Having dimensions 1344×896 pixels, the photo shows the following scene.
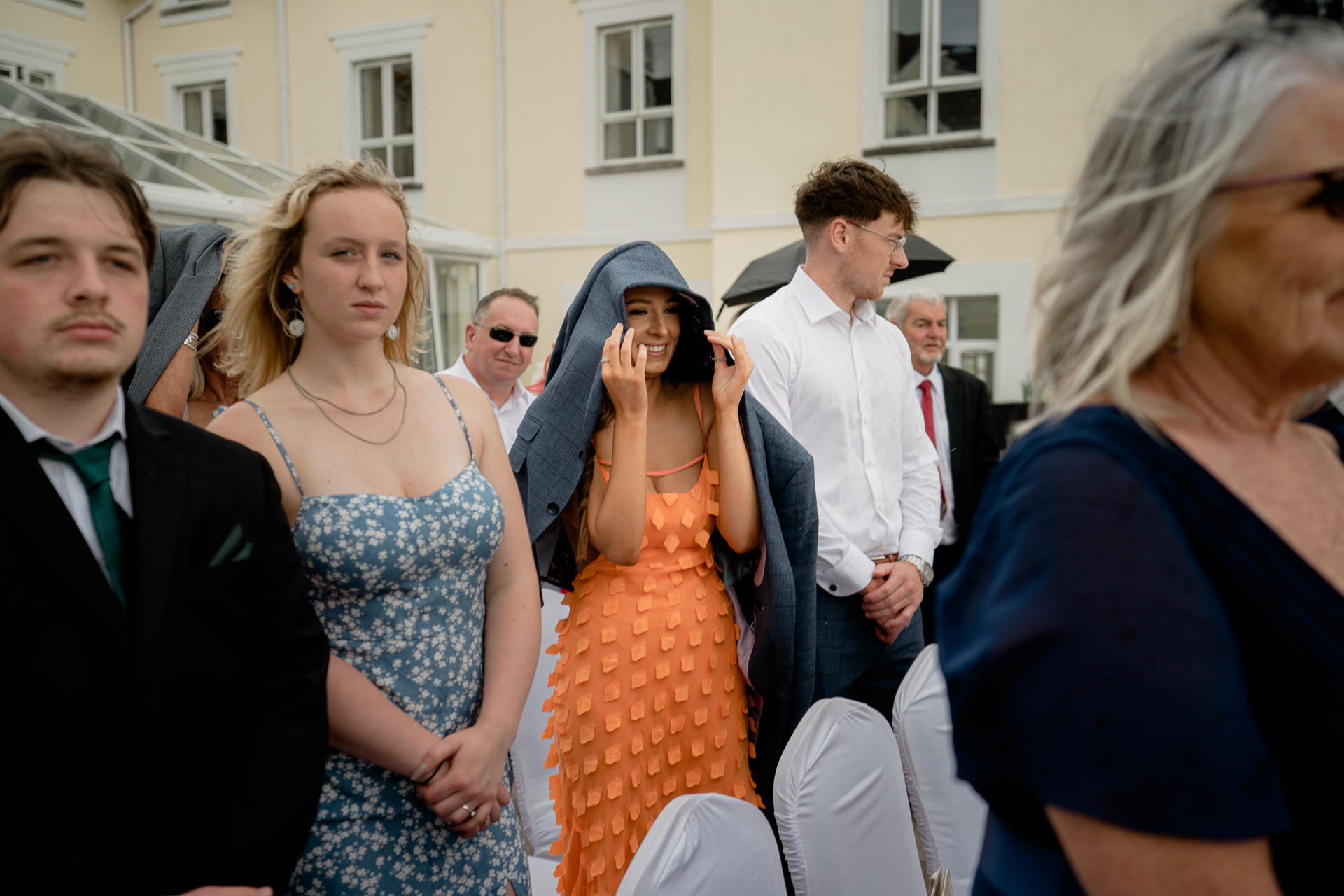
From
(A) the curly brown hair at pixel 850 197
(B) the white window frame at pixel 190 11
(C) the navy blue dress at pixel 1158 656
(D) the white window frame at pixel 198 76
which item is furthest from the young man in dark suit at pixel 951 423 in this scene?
(B) the white window frame at pixel 190 11

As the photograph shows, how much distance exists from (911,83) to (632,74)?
3.72m

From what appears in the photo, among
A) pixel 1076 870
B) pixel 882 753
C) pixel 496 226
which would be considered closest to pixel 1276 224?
pixel 1076 870

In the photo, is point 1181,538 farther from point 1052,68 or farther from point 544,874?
point 1052,68

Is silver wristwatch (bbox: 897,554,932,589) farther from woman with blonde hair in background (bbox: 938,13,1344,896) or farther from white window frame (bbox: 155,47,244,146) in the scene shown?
white window frame (bbox: 155,47,244,146)

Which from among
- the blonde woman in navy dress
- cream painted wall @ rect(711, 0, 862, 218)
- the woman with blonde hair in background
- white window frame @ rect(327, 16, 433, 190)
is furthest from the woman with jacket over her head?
white window frame @ rect(327, 16, 433, 190)

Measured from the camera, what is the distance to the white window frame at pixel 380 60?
12195 mm

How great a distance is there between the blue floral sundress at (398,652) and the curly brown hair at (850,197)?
5.81 feet

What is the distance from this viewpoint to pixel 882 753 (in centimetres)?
181

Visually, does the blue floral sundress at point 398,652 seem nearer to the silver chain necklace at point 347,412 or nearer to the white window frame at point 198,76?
the silver chain necklace at point 347,412

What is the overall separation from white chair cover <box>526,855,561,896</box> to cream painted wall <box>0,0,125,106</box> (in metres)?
14.8

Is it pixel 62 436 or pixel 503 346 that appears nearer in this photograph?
pixel 62 436

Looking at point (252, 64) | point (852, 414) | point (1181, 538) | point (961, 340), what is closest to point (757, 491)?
point (852, 414)

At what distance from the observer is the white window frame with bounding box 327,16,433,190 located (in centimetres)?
1220

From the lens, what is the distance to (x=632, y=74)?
11.4 meters
